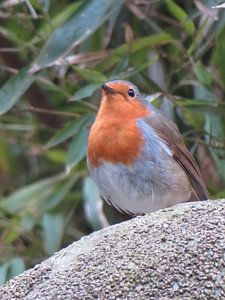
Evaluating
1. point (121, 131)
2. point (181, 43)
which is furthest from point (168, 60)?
point (121, 131)

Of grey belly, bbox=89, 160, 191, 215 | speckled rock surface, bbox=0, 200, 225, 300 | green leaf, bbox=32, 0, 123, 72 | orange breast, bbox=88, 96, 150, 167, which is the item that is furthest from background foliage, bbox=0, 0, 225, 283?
speckled rock surface, bbox=0, 200, 225, 300

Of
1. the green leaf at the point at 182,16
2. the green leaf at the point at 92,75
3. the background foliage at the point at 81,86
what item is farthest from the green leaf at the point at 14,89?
the green leaf at the point at 182,16

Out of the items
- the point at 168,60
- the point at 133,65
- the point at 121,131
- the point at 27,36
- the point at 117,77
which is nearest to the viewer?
the point at 121,131

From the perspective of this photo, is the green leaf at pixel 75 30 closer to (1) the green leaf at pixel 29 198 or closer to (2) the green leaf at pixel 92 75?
(2) the green leaf at pixel 92 75

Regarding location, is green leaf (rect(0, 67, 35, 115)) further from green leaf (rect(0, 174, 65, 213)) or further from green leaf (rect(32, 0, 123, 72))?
green leaf (rect(0, 174, 65, 213))

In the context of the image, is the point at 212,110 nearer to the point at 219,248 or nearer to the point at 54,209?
the point at 54,209

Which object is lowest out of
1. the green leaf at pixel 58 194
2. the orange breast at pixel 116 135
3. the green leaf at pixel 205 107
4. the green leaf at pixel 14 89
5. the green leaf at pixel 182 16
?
the green leaf at pixel 58 194

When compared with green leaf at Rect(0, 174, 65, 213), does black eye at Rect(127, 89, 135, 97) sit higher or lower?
higher
